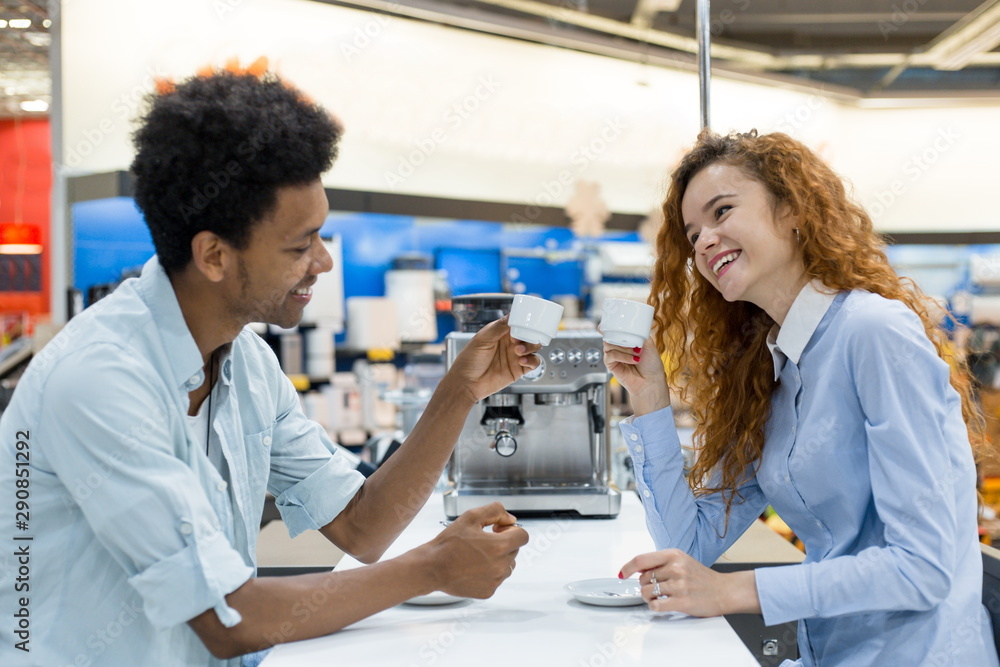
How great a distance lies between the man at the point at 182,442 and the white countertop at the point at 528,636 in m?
0.06

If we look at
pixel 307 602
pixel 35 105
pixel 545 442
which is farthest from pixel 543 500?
pixel 35 105

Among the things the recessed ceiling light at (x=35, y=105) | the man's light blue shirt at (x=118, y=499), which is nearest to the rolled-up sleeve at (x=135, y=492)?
the man's light blue shirt at (x=118, y=499)

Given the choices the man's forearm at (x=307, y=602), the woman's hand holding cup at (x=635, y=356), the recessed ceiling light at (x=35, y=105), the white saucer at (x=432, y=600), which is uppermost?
the recessed ceiling light at (x=35, y=105)

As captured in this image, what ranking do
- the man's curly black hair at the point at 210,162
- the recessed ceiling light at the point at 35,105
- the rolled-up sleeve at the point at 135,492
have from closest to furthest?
the rolled-up sleeve at the point at 135,492 → the man's curly black hair at the point at 210,162 → the recessed ceiling light at the point at 35,105

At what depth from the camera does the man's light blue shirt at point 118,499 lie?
113cm

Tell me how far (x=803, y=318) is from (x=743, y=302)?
0.30 meters

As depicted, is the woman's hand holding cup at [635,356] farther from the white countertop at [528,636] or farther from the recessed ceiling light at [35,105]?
the recessed ceiling light at [35,105]

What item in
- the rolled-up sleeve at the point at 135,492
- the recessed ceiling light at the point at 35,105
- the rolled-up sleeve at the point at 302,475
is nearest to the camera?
the rolled-up sleeve at the point at 135,492

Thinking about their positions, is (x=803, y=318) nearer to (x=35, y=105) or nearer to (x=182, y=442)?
(x=182, y=442)

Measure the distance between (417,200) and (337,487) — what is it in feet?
13.8

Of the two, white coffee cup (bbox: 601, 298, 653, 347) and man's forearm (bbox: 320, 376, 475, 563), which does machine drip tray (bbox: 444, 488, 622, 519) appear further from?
white coffee cup (bbox: 601, 298, 653, 347)

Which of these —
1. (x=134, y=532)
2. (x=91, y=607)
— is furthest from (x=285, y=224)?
(x=91, y=607)

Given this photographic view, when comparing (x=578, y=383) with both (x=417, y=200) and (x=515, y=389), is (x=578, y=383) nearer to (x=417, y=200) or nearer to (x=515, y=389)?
(x=515, y=389)

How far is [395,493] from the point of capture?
1688mm
